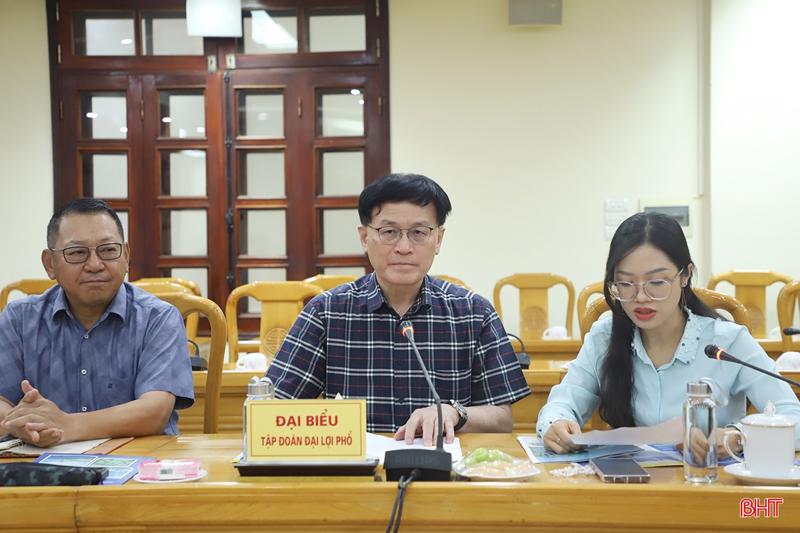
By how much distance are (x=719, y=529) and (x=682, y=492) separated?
0.23 feet

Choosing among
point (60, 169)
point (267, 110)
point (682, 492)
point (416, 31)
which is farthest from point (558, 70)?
point (682, 492)

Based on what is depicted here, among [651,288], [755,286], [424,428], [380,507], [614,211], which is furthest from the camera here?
[614,211]

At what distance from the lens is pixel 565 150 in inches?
203

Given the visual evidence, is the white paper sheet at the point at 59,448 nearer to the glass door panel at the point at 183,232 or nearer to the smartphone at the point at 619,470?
the smartphone at the point at 619,470

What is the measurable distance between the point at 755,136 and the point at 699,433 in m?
4.06

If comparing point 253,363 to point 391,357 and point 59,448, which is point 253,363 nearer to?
point 391,357

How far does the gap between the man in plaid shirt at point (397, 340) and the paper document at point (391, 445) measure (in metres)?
0.29

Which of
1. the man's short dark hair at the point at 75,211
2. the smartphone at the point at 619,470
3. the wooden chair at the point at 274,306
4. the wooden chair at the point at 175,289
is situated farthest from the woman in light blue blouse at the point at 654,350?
the wooden chair at the point at 274,306

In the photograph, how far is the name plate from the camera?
129cm

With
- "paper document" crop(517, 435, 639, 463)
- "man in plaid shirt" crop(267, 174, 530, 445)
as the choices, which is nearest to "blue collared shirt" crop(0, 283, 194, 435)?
"man in plaid shirt" crop(267, 174, 530, 445)

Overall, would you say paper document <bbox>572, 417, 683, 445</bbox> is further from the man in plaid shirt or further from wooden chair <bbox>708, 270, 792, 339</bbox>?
wooden chair <bbox>708, 270, 792, 339</bbox>

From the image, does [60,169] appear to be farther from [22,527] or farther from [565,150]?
[22,527]

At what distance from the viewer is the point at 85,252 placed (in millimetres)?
1947

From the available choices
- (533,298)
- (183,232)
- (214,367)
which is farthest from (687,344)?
(183,232)
